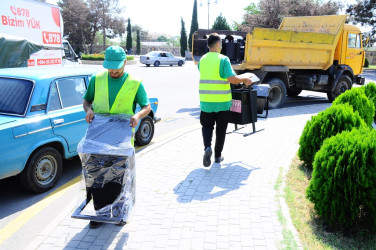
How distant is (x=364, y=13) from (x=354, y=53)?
113ft

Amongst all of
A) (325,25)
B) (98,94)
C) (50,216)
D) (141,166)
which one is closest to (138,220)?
(50,216)

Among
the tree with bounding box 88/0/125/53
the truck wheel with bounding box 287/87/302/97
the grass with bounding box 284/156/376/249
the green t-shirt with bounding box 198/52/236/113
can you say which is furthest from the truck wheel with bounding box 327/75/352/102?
the tree with bounding box 88/0/125/53

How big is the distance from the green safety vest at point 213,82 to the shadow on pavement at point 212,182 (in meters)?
1.08

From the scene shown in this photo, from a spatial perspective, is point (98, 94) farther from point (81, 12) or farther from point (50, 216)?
point (81, 12)

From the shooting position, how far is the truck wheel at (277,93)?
11.2m

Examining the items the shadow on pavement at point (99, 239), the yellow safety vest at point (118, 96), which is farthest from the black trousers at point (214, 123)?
the shadow on pavement at point (99, 239)

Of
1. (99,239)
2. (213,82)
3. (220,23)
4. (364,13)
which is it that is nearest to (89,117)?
(99,239)

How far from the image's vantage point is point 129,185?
11.5 ft

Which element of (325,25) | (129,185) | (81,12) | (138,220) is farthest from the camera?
(81,12)

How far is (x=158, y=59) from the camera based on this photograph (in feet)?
113

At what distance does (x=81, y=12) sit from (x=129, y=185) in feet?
189

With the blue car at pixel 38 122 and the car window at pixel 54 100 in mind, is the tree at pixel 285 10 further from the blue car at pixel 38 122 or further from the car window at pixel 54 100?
the car window at pixel 54 100

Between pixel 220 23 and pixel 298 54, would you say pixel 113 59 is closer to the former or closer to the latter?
pixel 298 54

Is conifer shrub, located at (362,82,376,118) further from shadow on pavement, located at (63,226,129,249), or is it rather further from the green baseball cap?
shadow on pavement, located at (63,226,129,249)
